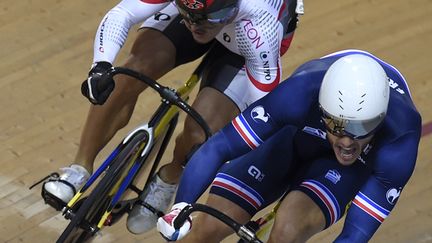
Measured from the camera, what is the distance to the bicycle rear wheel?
4305mm

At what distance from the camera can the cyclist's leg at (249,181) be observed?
412 cm

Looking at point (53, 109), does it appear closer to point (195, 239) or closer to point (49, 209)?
point (49, 209)

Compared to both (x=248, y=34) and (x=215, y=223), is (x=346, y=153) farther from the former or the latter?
(x=248, y=34)

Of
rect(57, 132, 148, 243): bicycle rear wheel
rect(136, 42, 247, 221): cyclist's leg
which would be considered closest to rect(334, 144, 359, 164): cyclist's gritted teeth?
rect(136, 42, 247, 221): cyclist's leg

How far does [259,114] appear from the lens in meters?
3.94

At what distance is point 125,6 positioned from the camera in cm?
455

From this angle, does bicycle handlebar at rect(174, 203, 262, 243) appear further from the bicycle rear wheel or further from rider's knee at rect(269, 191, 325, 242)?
the bicycle rear wheel

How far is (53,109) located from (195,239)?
2146mm

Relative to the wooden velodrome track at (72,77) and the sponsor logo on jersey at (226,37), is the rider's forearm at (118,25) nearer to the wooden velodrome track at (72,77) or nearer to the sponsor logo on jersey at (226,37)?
the sponsor logo on jersey at (226,37)

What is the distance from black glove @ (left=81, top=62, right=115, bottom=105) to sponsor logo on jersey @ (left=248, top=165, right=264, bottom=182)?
2.06ft

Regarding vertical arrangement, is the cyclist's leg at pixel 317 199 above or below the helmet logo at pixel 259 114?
below

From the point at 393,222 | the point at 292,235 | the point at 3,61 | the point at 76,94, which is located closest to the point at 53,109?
the point at 76,94

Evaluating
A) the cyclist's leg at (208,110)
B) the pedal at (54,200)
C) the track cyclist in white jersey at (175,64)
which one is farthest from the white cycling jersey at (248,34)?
the pedal at (54,200)

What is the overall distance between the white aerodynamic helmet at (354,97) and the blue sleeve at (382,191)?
0.14 m
